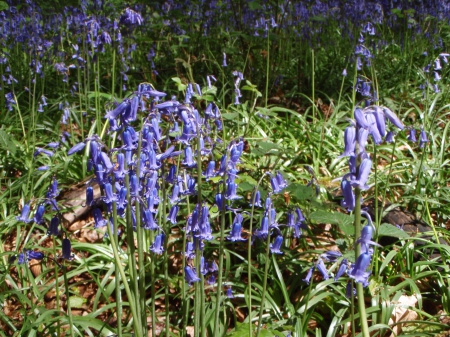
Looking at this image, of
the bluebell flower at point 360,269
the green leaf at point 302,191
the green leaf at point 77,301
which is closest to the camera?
the bluebell flower at point 360,269

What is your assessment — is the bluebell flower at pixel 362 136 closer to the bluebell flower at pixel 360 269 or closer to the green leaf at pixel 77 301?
the bluebell flower at pixel 360 269

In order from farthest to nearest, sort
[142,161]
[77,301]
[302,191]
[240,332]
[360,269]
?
[77,301] < [302,191] < [240,332] < [142,161] < [360,269]

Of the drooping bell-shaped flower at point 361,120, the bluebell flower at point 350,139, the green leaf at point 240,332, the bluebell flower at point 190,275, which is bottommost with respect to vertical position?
the green leaf at point 240,332

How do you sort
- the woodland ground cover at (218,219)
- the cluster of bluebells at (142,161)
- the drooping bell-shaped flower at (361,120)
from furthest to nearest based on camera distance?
the woodland ground cover at (218,219) < the cluster of bluebells at (142,161) < the drooping bell-shaped flower at (361,120)

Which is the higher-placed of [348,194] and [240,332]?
[348,194]

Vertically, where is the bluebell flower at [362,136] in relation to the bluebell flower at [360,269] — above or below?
above

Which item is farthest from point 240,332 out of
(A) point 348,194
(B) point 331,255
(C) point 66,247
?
(A) point 348,194

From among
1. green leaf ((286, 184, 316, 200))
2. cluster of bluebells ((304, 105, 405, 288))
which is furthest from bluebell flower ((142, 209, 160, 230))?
green leaf ((286, 184, 316, 200))

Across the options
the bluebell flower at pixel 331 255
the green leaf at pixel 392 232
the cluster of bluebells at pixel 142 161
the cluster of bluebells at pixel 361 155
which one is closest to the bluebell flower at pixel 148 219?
the cluster of bluebells at pixel 142 161

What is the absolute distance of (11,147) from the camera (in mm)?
3799

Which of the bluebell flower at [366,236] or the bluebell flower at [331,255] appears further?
the bluebell flower at [331,255]

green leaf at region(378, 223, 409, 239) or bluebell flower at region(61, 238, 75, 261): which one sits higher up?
bluebell flower at region(61, 238, 75, 261)

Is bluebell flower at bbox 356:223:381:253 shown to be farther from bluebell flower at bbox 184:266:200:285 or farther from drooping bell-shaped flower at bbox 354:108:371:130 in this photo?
bluebell flower at bbox 184:266:200:285

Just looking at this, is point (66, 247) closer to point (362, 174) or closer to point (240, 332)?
point (240, 332)
